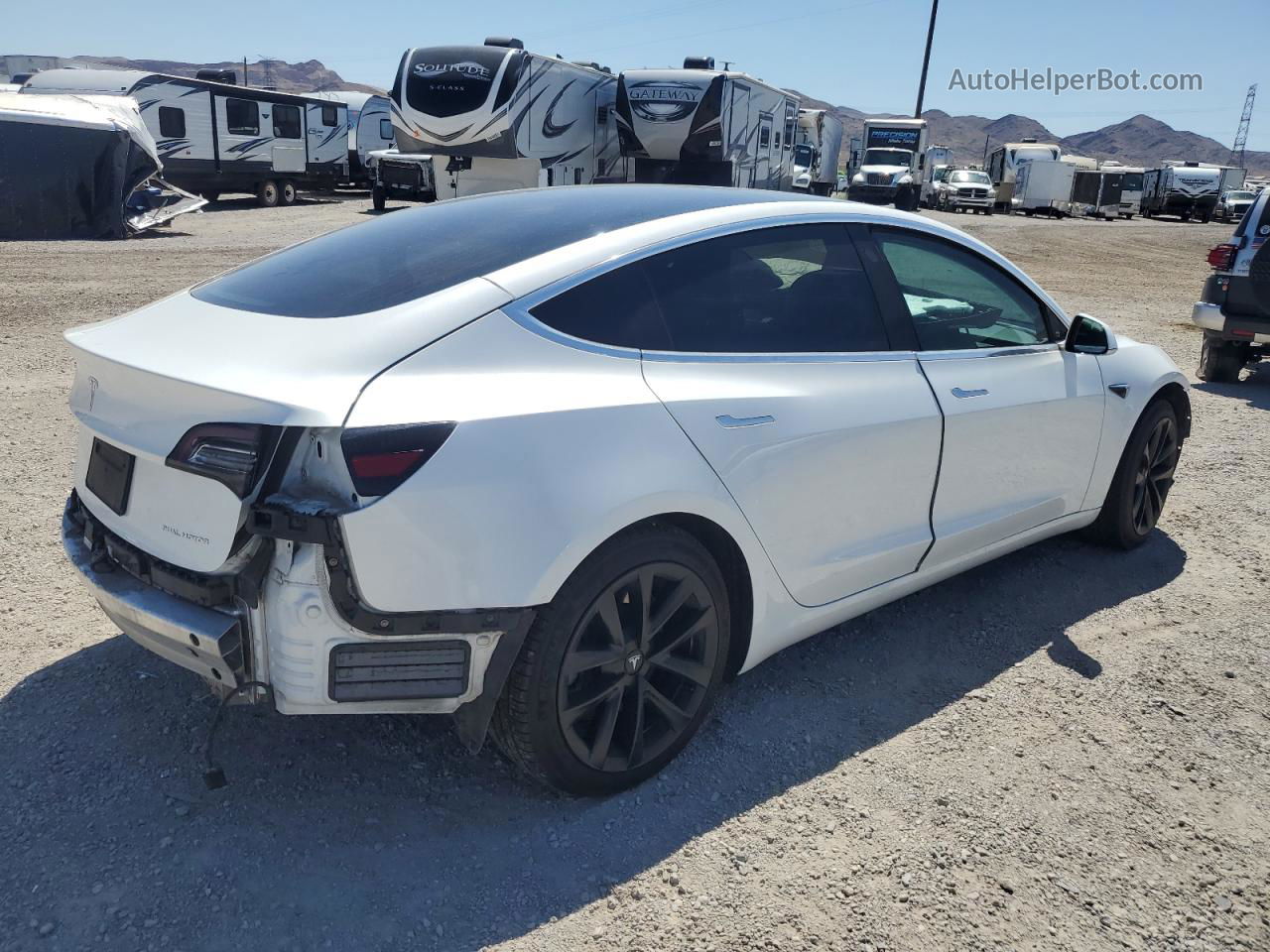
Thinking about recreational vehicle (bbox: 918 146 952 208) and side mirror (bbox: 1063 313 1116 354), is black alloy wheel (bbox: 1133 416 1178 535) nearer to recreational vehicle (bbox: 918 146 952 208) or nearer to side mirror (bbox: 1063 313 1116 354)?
side mirror (bbox: 1063 313 1116 354)

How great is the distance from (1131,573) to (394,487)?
377 cm

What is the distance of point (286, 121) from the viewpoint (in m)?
26.9

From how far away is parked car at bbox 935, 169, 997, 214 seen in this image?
4259 centimetres

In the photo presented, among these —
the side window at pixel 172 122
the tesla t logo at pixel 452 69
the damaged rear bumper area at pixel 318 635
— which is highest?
the tesla t logo at pixel 452 69

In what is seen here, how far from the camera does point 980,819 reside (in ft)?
9.29

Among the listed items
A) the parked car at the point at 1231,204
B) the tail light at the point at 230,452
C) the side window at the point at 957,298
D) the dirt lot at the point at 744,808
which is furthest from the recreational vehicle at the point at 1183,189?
the tail light at the point at 230,452

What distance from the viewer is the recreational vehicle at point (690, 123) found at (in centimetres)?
1806

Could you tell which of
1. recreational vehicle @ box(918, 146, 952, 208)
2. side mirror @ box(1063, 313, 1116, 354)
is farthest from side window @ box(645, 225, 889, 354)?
recreational vehicle @ box(918, 146, 952, 208)

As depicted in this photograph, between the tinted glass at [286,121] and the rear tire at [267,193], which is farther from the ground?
the tinted glass at [286,121]

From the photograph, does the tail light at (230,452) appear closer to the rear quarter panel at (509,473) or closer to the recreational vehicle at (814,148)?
the rear quarter panel at (509,473)

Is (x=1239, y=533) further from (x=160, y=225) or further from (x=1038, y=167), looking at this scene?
(x=1038, y=167)

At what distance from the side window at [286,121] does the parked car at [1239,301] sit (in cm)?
2417

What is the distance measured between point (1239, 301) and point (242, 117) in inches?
943

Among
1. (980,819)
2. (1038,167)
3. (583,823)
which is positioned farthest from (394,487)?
(1038,167)
